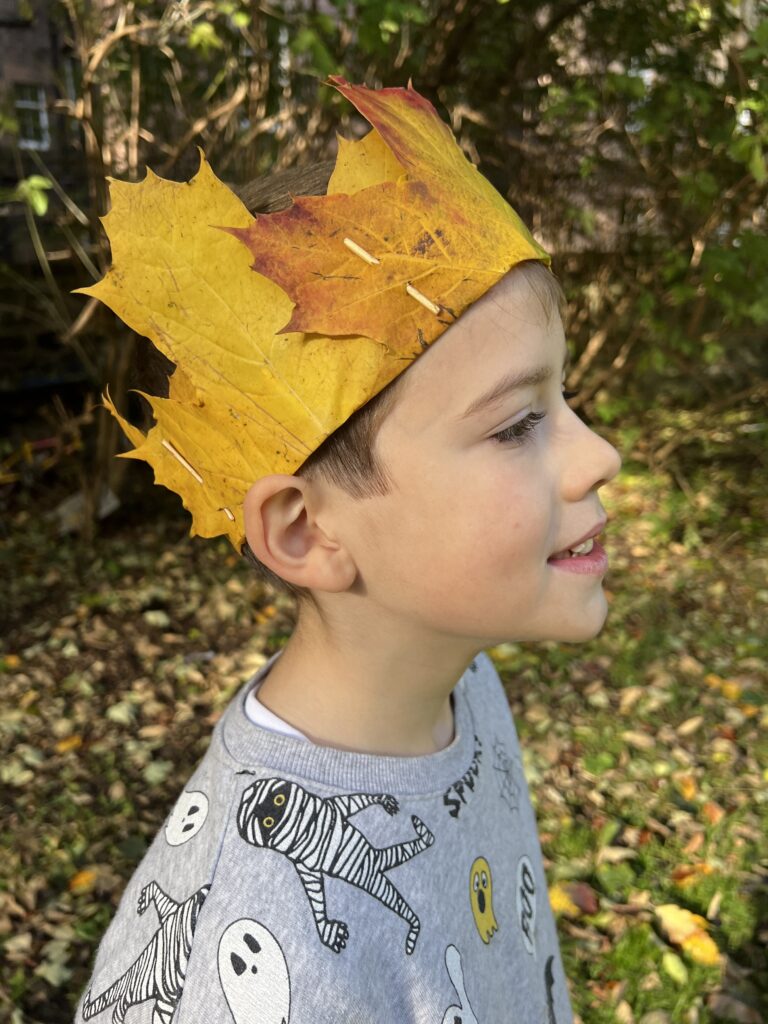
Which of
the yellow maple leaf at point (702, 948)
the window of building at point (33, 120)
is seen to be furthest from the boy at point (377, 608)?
the window of building at point (33, 120)

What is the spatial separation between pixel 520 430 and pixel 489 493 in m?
0.11

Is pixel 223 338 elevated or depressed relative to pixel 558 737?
elevated

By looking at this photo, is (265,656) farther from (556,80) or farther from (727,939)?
(556,80)

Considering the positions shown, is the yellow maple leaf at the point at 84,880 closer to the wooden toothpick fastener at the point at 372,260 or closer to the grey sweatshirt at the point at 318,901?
the grey sweatshirt at the point at 318,901

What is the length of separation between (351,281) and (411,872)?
34.4 inches

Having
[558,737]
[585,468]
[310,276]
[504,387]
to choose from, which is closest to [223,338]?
[310,276]

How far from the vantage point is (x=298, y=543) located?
136 cm

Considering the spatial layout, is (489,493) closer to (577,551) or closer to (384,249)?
(577,551)

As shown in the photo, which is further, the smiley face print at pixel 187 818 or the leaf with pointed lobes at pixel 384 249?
the smiley face print at pixel 187 818

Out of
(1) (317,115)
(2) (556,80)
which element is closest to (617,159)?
(2) (556,80)

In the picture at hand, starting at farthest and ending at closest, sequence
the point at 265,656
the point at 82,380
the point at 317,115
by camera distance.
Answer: the point at 82,380 → the point at 317,115 → the point at 265,656

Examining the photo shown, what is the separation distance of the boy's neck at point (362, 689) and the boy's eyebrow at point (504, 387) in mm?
407

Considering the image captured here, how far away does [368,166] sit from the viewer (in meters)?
1.20

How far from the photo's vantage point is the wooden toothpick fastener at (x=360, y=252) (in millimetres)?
1174
